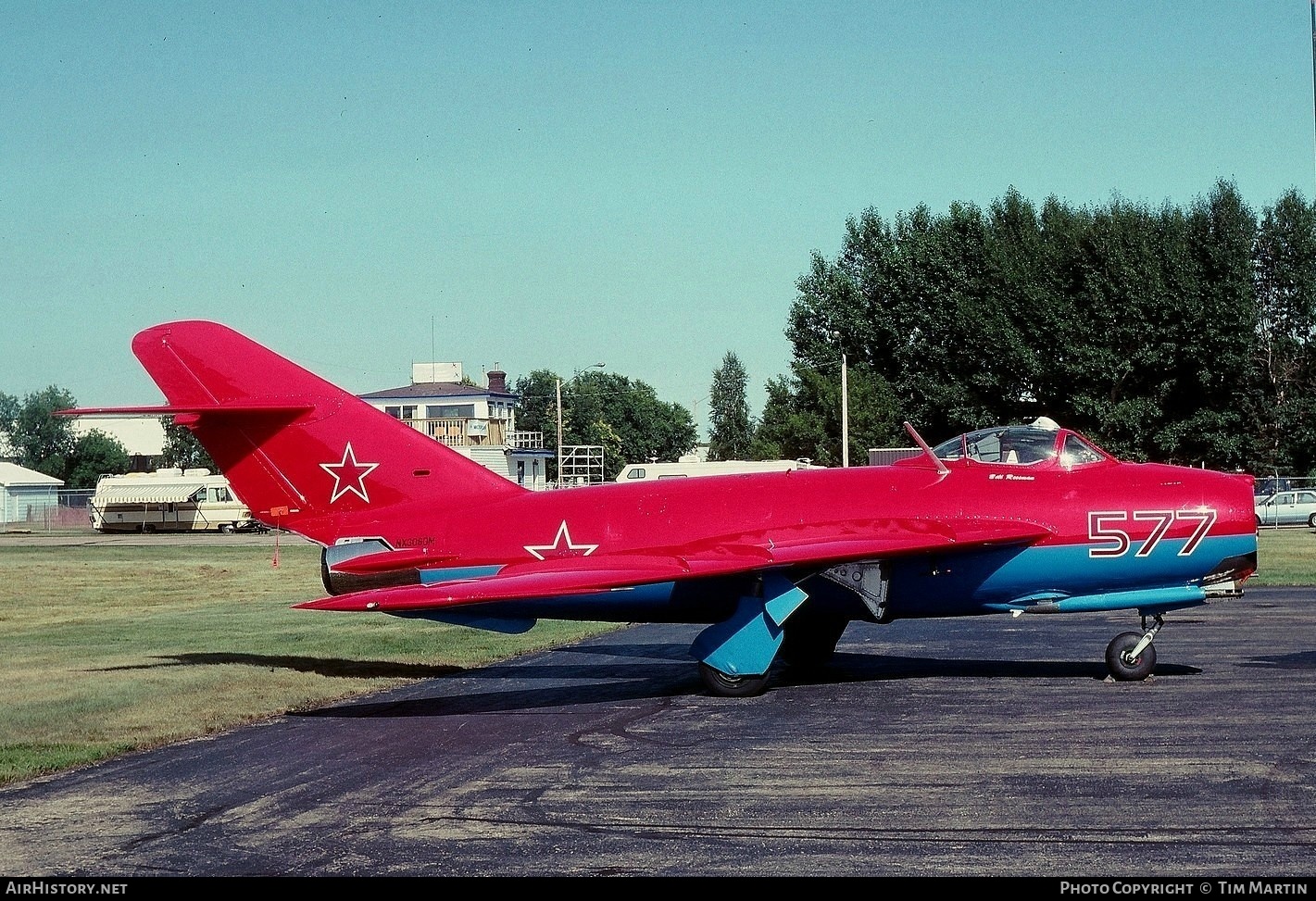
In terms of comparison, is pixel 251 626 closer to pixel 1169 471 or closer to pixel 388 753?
pixel 388 753

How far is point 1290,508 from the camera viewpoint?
188 feet

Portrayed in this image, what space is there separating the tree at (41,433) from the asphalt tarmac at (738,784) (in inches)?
5357

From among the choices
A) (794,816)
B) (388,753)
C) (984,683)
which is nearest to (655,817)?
(794,816)

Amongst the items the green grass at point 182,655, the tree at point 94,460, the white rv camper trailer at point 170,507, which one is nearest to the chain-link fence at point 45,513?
the white rv camper trailer at point 170,507

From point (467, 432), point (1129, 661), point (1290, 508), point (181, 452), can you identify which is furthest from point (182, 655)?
point (181, 452)

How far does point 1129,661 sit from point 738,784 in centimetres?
676

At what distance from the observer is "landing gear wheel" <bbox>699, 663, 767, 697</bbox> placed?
15.4m

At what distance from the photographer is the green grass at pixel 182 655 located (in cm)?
1414

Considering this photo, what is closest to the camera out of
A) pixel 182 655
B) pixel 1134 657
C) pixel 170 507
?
pixel 1134 657

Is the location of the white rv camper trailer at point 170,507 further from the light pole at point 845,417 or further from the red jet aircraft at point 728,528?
the red jet aircraft at point 728,528

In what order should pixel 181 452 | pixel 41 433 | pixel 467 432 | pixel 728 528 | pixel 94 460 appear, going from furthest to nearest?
pixel 41 433 → pixel 94 460 → pixel 181 452 → pixel 467 432 → pixel 728 528

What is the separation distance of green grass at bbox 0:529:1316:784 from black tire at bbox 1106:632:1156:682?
8617 mm

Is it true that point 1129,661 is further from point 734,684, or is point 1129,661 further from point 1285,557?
point 1285,557

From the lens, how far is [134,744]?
1309 centimetres
